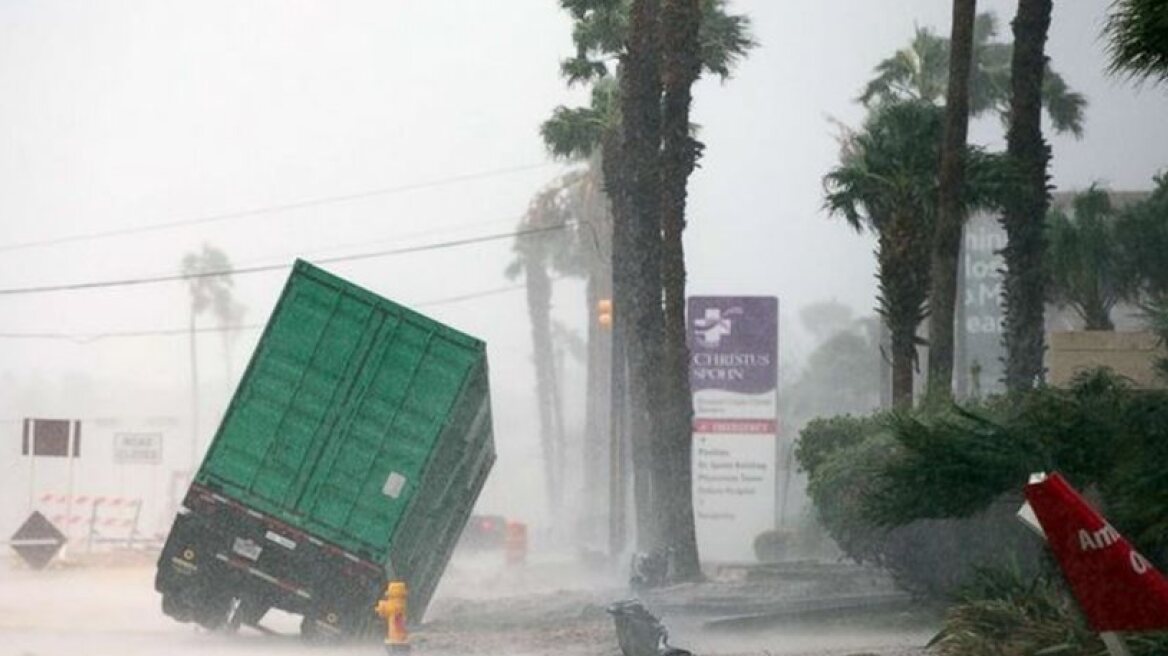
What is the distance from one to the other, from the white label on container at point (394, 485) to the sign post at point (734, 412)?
46.3 ft

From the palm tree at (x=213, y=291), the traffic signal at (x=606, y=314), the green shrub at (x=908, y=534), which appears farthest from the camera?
the palm tree at (x=213, y=291)

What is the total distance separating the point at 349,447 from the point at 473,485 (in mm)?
6368

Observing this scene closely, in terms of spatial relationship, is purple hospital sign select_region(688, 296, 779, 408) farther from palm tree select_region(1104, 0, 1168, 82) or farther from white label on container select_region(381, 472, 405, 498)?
palm tree select_region(1104, 0, 1168, 82)

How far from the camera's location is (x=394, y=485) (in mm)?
26453

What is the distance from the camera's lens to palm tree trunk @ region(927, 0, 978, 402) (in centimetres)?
3366

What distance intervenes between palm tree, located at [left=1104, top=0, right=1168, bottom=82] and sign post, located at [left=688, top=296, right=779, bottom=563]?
23.6 metres

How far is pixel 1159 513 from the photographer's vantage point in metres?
16.8

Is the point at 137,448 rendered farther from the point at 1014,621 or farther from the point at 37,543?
the point at 1014,621

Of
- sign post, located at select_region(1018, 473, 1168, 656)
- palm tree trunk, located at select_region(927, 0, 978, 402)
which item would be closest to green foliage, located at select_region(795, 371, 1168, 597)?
sign post, located at select_region(1018, 473, 1168, 656)

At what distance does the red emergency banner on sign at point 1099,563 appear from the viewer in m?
10.2

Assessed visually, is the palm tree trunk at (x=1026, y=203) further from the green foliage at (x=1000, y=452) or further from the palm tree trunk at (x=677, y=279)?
the green foliage at (x=1000, y=452)

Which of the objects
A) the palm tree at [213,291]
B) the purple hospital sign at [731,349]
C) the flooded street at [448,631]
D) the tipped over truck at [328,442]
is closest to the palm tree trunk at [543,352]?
the palm tree at [213,291]

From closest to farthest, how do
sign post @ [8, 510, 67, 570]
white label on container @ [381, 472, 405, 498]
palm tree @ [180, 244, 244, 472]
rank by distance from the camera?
1. white label on container @ [381, 472, 405, 498]
2. sign post @ [8, 510, 67, 570]
3. palm tree @ [180, 244, 244, 472]

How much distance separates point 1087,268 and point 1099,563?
3958cm
